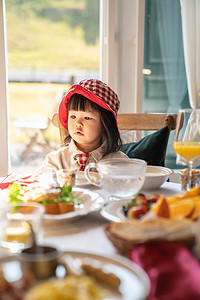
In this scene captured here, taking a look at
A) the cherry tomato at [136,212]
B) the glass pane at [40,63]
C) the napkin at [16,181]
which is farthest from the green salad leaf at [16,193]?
the glass pane at [40,63]

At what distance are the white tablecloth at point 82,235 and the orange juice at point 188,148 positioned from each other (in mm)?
349

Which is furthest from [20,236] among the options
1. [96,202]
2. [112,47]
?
[112,47]

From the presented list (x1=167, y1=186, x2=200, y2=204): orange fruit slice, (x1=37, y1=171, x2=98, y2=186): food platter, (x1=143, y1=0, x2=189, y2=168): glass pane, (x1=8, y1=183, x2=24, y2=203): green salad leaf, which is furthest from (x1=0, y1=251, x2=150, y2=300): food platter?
(x1=143, y1=0, x2=189, y2=168): glass pane

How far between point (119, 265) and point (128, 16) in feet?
8.58

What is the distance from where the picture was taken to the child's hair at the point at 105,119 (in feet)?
5.70

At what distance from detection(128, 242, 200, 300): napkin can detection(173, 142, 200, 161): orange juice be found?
1.73ft

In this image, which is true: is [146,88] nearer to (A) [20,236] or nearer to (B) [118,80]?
(B) [118,80]

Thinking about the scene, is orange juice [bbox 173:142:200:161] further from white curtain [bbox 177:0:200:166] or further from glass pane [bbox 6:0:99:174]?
glass pane [bbox 6:0:99:174]

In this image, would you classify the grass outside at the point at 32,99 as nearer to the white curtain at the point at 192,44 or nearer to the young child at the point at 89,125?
the white curtain at the point at 192,44

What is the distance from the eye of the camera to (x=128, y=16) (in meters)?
2.89

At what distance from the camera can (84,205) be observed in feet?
3.34

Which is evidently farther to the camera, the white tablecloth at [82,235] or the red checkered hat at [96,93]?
the red checkered hat at [96,93]

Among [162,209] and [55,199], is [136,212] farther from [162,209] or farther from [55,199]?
[55,199]

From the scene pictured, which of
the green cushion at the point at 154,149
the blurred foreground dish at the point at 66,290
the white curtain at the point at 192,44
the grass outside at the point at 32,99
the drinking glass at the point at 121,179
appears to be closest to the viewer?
the blurred foreground dish at the point at 66,290
